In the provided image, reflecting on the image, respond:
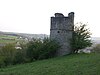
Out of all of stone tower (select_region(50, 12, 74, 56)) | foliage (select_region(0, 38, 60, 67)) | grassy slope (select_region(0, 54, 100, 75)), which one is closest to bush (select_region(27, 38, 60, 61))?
foliage (select_region(0, 38, 60, 67))

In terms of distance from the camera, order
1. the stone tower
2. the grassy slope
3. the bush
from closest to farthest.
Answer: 1. the grassy slope
2. the bush
3. the stone tower

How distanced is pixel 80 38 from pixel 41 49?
6.06 metres

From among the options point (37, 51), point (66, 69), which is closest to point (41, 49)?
point (37, 51)

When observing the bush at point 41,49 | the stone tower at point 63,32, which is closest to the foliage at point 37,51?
the bush at point 41,49

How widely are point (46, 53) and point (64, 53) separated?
3.05 meters

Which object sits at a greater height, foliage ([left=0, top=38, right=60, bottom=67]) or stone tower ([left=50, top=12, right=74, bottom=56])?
A: stone tower ([left=50, top=12, right=74, bottom=56])

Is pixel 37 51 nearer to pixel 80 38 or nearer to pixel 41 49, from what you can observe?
pixel 41 49

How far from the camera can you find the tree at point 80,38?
104 ft

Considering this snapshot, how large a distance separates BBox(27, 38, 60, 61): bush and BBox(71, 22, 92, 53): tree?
2.60 metres

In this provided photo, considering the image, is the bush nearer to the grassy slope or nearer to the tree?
the tree

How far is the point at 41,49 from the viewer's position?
30.7m

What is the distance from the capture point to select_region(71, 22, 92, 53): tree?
31736 millimetres

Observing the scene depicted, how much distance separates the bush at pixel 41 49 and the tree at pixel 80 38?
2.60 m

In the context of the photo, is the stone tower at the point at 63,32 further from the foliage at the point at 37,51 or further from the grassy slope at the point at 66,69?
the grassy slope at the point at 66,69
